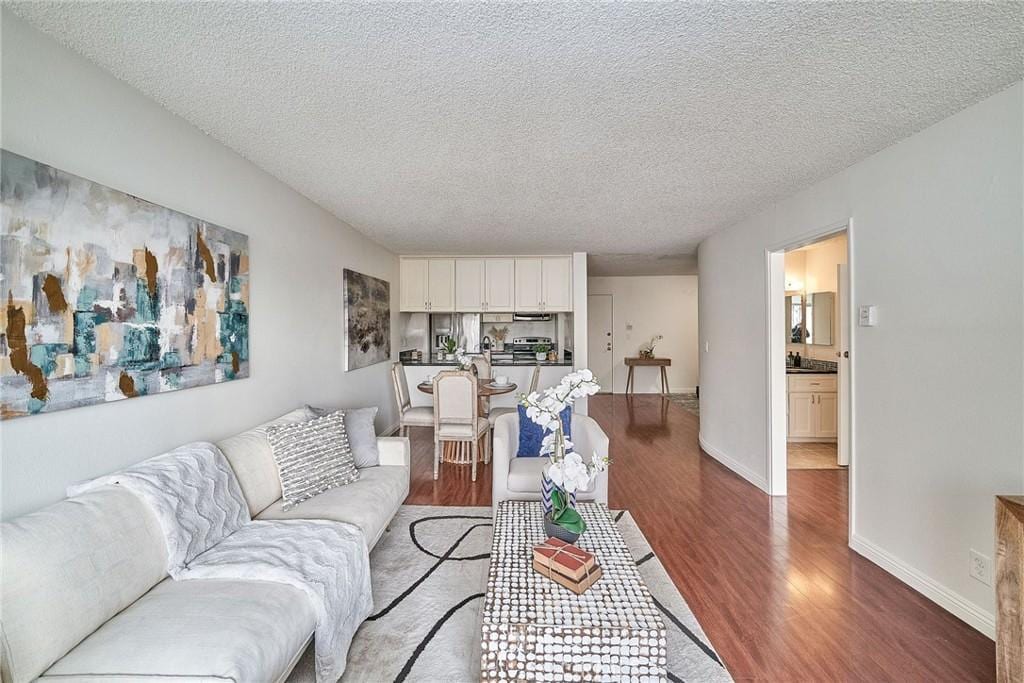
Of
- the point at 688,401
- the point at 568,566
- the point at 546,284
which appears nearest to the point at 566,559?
the point at 568,566

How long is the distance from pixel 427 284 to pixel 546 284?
5.67 ft

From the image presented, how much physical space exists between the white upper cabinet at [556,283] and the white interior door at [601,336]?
10.1 feet

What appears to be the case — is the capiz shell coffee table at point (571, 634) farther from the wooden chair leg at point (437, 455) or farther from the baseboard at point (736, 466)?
the baseboard at point (736, 466)

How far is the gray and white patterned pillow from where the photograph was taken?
2.18m

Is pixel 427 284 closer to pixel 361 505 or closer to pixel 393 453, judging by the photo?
pixel 393 453

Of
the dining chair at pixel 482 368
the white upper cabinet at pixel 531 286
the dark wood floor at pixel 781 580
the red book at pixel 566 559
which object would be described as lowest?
the dark wood floor at pixel 781 580

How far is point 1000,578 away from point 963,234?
152 cm

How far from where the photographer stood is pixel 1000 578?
1474mm

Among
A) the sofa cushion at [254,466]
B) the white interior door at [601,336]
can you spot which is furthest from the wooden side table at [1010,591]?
the white interior door at [601,336]

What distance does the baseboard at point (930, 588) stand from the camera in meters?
→ 1.84

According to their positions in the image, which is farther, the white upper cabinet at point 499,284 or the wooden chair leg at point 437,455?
the white upper cabinet at point 499,284

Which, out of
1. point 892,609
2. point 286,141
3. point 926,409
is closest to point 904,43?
point 926,409

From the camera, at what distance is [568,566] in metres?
1.53

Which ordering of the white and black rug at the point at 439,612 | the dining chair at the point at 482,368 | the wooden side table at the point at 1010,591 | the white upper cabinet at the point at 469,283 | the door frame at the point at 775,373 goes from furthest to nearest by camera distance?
the white upper cabinet at the point at 469,283 < the dining chair at the point at 482,368 < the door frame at the point at 775,373 < the white and black rug at the point at 439,612 < the wooden side table at the point at 1010,591
